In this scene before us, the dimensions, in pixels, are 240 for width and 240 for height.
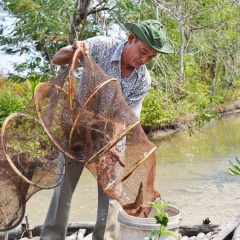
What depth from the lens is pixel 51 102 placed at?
3.60 metres

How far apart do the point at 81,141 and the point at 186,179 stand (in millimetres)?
7378

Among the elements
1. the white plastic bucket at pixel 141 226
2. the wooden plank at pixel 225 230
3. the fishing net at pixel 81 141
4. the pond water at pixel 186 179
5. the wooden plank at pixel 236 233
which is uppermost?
the fishing net at pixel 81 141

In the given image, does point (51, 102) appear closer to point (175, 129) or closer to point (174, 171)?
point (174, 171)

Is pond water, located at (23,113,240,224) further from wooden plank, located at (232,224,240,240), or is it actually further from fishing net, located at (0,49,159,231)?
fishing net, located at (0,49,159,231)

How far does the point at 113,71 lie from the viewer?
388 cm

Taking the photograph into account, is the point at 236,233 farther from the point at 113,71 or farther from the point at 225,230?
the point at 113,71

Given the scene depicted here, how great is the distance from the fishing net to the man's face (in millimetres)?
341

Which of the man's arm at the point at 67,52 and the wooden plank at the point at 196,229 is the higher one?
the man's arm at the point at 67,52

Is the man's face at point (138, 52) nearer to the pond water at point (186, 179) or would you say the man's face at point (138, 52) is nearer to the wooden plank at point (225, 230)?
the wooden plank at point (225, 230)

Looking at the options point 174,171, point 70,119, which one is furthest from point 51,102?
point 174,171

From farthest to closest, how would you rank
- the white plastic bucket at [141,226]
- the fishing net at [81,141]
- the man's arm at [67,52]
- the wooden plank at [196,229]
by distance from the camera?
the wooden plank at [196,229] → the man's arm at [67,52] → the fishing net at [81,141] → the white plastic bucket at [141,226]

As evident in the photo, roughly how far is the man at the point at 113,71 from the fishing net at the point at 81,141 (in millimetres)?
198

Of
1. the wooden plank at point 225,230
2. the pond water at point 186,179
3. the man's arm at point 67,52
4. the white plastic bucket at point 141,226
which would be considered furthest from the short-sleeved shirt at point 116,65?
the pond water at point 186,179

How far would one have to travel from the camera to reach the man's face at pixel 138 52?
3621 millimetres
